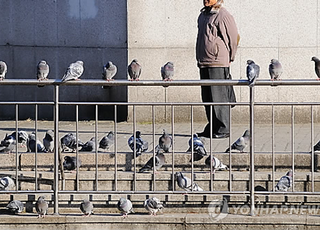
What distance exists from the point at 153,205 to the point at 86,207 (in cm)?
67

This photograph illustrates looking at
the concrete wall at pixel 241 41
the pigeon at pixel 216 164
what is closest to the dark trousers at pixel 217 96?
the pigeon at pixel 216 164

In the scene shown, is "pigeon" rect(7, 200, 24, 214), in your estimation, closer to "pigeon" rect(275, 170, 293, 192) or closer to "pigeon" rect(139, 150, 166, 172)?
"pigeon" rect(139, 150, 166, 172)

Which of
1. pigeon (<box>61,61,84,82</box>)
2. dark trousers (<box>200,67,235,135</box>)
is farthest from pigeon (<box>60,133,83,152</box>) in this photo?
dark trousers (<box>200,67,235,135</box>)

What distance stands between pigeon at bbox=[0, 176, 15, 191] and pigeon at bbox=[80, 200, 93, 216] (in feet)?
2.89

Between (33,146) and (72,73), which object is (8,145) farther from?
(72,73)

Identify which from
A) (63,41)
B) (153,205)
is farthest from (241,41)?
(153,205)

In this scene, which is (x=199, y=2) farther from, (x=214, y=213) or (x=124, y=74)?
(x=214, y=213)

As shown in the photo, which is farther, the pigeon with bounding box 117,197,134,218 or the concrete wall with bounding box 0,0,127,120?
the concrete wall with bounding box 0,0,127,120

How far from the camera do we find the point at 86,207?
870 cm

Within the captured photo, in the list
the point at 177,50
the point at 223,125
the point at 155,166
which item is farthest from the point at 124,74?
the point at 155,166

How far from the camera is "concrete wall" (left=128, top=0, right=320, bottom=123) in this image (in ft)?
47.6

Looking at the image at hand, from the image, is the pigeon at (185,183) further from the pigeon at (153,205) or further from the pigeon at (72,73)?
the pigeon at (72,73)

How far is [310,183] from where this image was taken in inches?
362

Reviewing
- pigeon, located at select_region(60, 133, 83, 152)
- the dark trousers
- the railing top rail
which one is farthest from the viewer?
the dark trousers
